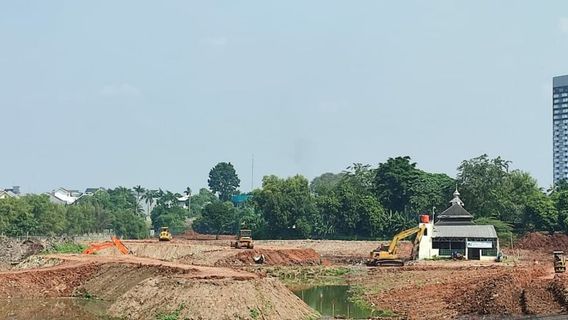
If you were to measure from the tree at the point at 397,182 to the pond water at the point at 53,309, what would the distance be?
209 feet

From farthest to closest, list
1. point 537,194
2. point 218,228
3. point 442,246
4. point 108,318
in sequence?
1. point 218,228
2. point 537,194
3. point 442,246
4. point 108,318

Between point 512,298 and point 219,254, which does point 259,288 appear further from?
point 219,254

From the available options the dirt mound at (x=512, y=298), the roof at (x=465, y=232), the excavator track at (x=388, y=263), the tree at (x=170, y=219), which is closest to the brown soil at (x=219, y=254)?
the excavator track at (x=388, y=263)

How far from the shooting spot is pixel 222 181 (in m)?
198

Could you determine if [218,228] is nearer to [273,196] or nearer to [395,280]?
[273,196]

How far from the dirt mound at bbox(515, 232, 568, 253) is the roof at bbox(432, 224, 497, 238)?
591 inches

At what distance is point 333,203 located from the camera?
4149 inches

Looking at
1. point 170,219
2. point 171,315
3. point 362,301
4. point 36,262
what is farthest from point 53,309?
point 170,219

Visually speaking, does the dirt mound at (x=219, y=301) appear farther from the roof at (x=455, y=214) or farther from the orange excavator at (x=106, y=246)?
the roof at (x=455, y=214)

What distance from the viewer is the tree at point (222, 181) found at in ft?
646

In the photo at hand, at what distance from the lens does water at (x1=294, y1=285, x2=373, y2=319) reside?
41.6 meters

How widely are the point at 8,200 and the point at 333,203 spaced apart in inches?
1671

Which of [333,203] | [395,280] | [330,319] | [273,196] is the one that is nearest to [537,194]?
[333,203]

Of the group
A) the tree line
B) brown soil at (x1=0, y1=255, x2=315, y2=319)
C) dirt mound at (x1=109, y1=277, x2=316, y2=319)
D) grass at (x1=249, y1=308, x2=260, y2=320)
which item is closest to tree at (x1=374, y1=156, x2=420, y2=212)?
the tree line
